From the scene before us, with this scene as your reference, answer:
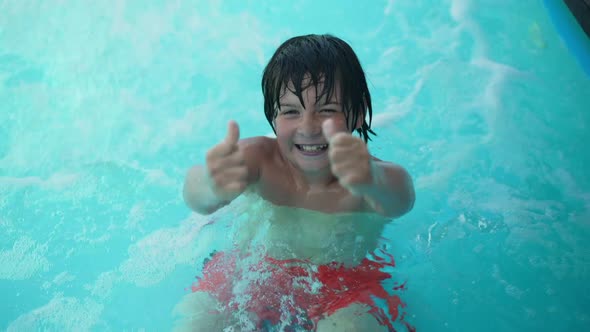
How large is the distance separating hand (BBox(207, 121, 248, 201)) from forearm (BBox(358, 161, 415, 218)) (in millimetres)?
408

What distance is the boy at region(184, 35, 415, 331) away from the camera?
5.71 feet

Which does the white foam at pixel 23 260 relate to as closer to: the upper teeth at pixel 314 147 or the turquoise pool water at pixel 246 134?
the turquoise pool water at pixel 246 134

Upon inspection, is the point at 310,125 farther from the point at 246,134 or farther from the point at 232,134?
the point at 246,134

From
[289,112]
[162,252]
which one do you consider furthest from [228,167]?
[162,252]

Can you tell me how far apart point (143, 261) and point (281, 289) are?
937 millimetres

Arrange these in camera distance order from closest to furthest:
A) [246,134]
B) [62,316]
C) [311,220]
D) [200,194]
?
1. [200,194]
2. [311,220]
3. [62,316]
4. [246,134]

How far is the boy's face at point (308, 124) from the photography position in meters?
1.87

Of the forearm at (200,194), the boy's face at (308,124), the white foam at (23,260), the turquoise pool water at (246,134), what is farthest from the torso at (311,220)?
the white foam at (23,260)

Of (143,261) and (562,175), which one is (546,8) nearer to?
(562,175)

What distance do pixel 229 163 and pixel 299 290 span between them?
80 centimetres

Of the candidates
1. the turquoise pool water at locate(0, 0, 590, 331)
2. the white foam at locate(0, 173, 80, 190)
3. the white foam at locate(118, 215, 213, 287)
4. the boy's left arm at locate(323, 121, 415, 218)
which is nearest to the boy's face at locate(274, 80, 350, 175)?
the boy's left arm at locate(323, 121, 415, 218)

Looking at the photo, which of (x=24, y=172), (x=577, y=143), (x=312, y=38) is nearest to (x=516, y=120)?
(x=577, y=143)

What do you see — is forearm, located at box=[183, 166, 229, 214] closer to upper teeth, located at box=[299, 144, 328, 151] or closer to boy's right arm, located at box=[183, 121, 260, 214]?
boy's right arm, located at box=[183, 121, 260, 214]

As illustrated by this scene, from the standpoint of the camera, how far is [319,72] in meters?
1.89
